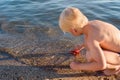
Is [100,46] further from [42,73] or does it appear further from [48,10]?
[48,10]

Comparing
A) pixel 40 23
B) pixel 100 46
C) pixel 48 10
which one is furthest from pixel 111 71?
pixel 48 10

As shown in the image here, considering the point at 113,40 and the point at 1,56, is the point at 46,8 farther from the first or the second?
the point at 113,40

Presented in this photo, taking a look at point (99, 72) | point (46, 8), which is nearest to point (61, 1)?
point (46, 8)

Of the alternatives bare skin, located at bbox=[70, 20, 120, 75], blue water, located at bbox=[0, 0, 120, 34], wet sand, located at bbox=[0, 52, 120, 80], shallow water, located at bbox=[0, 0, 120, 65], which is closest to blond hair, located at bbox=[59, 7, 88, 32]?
bare skin, located at bbox=[70, 20, 120, 75]

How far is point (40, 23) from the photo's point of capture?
5.11 meters

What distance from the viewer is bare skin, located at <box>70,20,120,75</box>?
316cm

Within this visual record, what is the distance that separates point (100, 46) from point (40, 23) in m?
2.00

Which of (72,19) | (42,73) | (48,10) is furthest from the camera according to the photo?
(48,10)

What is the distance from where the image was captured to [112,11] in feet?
18.0

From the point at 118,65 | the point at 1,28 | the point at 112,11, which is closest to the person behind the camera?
the point at 118,65

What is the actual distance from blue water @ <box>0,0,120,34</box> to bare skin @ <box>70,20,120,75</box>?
5.23 feet

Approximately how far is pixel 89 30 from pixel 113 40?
0.32 m

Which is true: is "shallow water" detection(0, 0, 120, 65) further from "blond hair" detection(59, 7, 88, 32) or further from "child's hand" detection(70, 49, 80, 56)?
"blond hair" detection(59, 7, 88, 32)

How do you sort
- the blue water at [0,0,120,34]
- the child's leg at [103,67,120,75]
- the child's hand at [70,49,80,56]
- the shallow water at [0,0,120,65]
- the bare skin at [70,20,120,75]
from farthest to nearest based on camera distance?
the blue water at [0,0,120,34] < the shallow water at [0,0,120,65] < the child's hand at [70,49,80,56] < the child's leg at [103,67,120,75] < the bare skin at [70,20,120,75]
